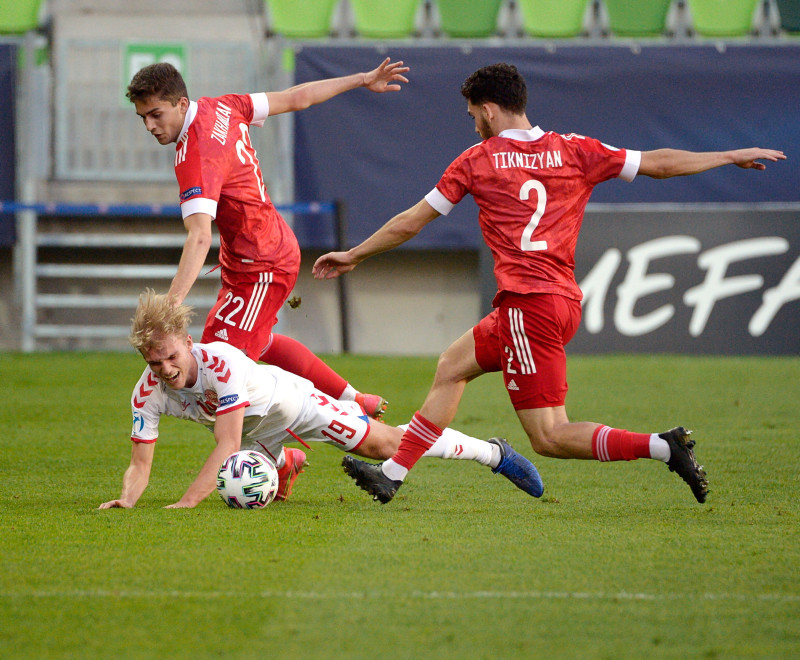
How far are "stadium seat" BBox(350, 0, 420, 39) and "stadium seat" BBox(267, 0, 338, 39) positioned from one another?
0.38 metres

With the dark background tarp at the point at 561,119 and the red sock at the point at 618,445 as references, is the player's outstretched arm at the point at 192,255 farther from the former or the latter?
the dark background tarp at the point at 561,119

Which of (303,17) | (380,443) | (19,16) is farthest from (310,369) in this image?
(19,16)

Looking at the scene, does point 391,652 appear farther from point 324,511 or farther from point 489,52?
point 489,52

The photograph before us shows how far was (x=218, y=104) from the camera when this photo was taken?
5.44m

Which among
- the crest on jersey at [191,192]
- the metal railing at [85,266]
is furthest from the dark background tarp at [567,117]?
the crest on jersey at [191,192]

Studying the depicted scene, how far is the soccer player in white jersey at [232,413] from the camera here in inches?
176

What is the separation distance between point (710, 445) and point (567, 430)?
228 cm

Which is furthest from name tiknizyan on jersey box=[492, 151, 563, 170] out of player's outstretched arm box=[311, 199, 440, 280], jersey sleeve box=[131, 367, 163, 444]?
jersey sleeve box=[131, 367, 163, 444]

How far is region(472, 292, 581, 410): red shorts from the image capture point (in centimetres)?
462

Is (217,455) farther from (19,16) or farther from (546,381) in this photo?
(19,16)

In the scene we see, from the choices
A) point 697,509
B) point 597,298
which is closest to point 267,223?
point 697,509

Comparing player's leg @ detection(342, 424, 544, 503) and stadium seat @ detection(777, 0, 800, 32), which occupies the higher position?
stadium seat @ detection(777, 0, 800, 32)

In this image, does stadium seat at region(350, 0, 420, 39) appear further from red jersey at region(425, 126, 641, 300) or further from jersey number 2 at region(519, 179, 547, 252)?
jersey number 2 at region(519, 179, 547, 252)

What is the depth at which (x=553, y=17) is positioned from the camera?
15.1m
